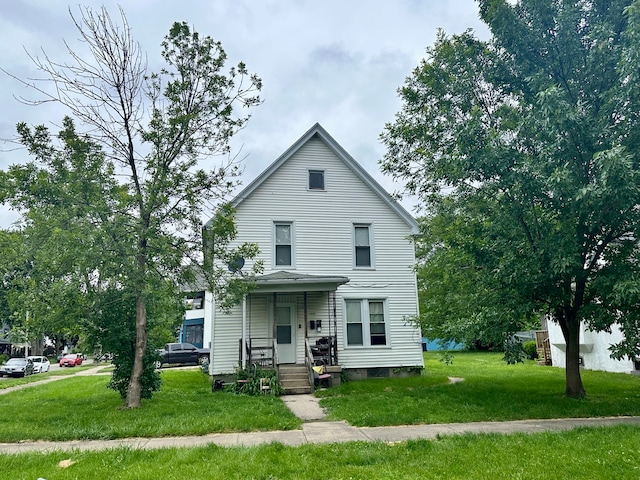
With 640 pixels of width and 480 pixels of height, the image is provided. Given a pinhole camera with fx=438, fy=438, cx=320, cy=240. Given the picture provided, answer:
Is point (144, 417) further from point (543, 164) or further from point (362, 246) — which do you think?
point (362, 246)

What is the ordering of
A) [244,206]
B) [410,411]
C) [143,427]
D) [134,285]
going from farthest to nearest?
1. [244,206]
2. [134,285]
3. [410,411]
4. [143,427]

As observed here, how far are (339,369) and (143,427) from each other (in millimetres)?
7016

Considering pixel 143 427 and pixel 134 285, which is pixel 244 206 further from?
pixel 143 427

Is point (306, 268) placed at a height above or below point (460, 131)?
below

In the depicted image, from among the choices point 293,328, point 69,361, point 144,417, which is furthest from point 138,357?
point 69,361

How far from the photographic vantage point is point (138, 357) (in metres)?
10.0

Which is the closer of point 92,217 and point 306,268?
point 92,217

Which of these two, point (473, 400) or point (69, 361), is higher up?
point (473, 400)

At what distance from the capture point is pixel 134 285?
31.1 feet

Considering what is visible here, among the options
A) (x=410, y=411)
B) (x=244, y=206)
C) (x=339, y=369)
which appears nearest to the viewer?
(x=410, y=411)

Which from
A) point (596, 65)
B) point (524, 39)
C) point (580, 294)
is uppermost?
point (524, 39)

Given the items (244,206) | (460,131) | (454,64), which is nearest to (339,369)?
(244,206)

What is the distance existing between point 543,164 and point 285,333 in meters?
9.73

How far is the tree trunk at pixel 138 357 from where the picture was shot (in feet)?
32.2
